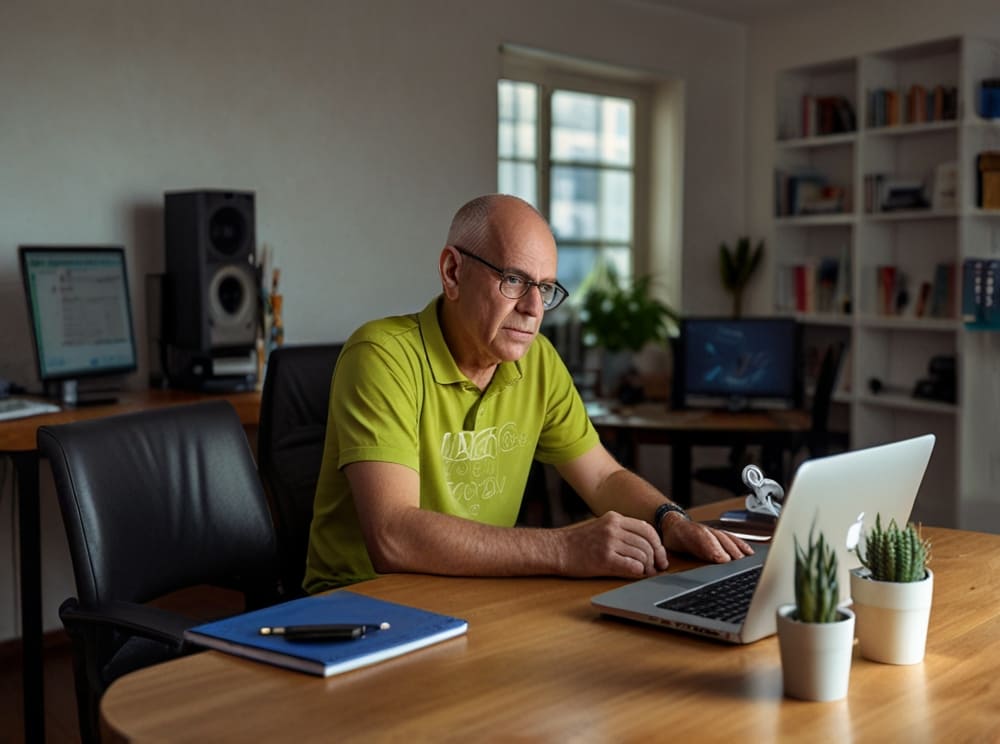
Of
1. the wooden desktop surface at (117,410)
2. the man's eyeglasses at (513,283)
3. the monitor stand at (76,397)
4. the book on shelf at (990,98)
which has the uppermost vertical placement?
the book on shelf at (990,98)

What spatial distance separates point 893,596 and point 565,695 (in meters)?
0.39

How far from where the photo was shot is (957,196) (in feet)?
17.2

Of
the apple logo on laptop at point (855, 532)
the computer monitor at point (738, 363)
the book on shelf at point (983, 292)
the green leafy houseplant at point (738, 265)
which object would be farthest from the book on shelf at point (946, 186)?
the apple logo on laptop at point (855, 532)

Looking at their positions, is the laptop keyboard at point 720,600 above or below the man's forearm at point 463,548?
below

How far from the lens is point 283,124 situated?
14.5 feet

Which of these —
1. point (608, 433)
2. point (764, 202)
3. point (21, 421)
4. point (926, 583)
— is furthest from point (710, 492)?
point (926, 583)

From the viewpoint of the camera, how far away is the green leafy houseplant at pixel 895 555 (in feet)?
4.15

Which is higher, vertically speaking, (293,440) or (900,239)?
(900,239)

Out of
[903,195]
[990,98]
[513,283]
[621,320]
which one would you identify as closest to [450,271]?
[513,283]

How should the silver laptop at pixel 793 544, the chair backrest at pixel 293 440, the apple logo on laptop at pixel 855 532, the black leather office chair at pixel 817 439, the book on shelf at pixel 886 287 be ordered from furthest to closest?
1. the book on shelf at pixel 886 287
2. the black leather office chair at pixel 817 439
3. the chair backrest at pixel 293 440
4. the apple logo on laptop at pixel 855 532
5. the silver laptop at pixel 793 544

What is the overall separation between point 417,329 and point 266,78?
2.64 m

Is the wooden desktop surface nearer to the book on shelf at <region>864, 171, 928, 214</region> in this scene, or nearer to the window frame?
the window frame

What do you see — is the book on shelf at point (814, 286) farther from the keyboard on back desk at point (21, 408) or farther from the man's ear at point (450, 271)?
the man's ear at point (450, 271)

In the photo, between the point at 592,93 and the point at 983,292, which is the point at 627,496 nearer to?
the point at 983,292
